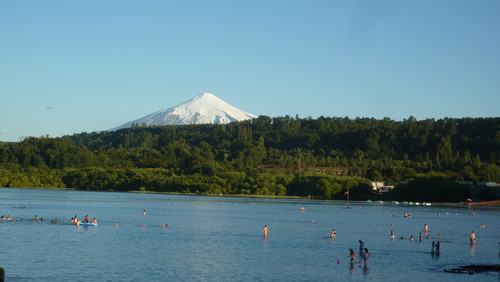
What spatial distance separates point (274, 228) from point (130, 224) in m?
16.2

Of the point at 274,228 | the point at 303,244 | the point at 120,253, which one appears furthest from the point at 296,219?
the point at 120,253

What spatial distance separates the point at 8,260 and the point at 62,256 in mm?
3736

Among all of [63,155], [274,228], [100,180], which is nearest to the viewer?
[274,228]

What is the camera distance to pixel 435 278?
36969 mm

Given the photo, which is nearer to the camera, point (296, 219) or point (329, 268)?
point (329, 268)

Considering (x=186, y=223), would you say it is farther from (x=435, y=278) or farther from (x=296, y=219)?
(x=435, y=278)

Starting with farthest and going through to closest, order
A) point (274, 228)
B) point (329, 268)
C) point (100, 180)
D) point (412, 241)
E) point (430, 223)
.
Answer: point (100, 180) → point (430, 223) → point (274, 228) → point (412, 241) → point (329, 268)

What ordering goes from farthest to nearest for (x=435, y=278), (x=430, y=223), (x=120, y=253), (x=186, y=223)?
(x=430, y=223), (x=186, y=223), (x=120, y=253), (x=435, y=278)

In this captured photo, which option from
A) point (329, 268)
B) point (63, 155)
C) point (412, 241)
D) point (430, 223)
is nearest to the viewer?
point (329, 268)

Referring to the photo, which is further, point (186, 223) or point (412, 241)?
point (186, 223)

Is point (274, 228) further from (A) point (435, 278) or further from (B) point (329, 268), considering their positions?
(A) point (435, 278)

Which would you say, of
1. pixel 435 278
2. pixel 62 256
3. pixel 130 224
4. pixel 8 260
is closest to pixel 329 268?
pixel 435 278

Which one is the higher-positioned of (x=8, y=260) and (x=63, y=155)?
(x=63, y=155)

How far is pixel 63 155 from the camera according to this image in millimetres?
197250
